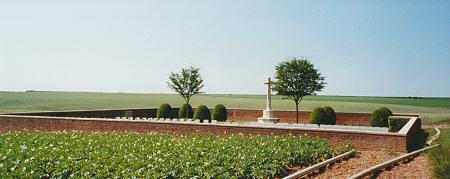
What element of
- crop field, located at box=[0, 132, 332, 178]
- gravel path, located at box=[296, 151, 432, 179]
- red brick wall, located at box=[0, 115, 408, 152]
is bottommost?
gravel path, located at box=[296, 151, 432, 179]

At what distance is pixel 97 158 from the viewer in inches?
390

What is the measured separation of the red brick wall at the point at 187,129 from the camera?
46.4ft

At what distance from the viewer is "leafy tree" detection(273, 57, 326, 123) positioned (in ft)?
97.9

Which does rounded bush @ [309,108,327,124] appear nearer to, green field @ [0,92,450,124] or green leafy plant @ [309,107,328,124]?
green leafy plant @ [309,107,328,124]

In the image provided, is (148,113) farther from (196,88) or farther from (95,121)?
(95,121)

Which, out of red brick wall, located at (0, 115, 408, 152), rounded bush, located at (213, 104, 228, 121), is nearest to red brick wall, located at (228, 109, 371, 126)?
rounded bush, located at (213, 104, 228, 121)

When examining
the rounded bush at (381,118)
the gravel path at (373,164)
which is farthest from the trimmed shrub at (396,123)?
the gravel path at (373,164)

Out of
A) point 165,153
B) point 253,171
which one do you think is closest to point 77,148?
point 165,153

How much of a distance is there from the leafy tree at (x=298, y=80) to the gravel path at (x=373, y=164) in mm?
16451

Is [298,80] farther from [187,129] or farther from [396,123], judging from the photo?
[187,129]

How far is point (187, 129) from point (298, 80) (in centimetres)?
1453

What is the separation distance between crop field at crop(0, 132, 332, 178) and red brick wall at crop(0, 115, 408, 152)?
1.29 m

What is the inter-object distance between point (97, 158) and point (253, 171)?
3.76m

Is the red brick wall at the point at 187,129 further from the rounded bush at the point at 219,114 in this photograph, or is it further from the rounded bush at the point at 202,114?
the rounded bush at the point at 219,114
